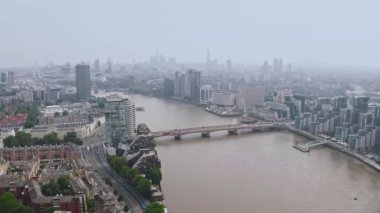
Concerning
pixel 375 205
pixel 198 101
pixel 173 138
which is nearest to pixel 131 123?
pixel 173 138

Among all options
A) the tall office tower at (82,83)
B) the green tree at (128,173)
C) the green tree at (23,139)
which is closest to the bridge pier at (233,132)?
the green tree at (128,173)

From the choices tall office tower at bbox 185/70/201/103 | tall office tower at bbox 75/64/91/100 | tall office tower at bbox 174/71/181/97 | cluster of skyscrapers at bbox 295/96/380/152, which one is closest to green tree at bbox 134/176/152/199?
cluster of skyscrapers at bbox 295/96/380/152

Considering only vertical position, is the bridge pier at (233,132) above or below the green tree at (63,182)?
below

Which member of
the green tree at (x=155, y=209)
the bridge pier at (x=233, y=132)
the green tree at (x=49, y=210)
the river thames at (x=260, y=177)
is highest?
the green tree at (x=155, y=209)

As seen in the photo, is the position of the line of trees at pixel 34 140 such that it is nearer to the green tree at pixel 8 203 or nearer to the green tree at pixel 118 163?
the green tree at pixel 118 163

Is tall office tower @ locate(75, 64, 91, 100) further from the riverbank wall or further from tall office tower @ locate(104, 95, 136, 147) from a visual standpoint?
the riverbank wall

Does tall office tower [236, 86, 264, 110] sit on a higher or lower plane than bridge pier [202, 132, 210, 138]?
higher

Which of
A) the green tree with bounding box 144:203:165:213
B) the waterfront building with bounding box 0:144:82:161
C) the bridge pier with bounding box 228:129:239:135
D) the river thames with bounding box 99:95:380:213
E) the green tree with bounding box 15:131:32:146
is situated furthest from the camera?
the bridge pier with bounding box 228:129:239:135

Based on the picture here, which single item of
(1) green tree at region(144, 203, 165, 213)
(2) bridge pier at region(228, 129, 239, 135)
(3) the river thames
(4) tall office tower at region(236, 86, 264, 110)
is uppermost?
(4) tall office tower at region(236, 86, 264, 110)

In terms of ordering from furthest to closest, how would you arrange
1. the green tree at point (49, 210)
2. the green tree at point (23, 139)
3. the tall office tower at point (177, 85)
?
the tall office tower at point (177, 85) → the green tree at point (23, 139) → the green tree at point (49, 210)
